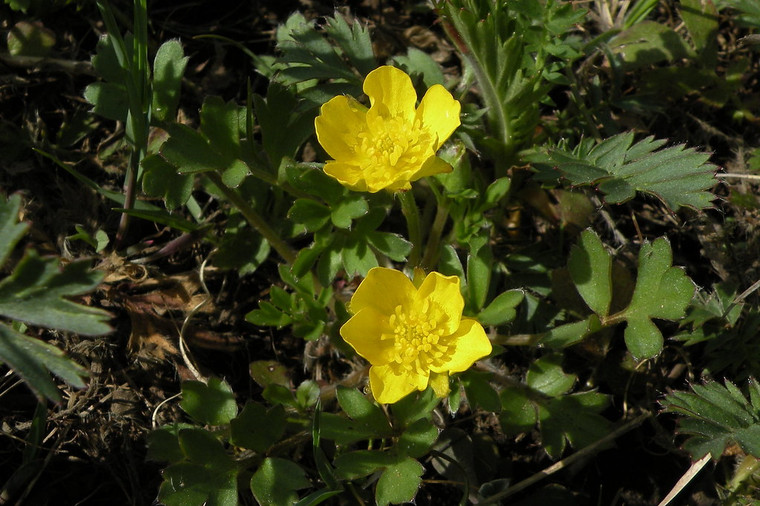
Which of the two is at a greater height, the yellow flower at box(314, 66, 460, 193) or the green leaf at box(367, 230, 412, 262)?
the yellow flower at box(314, 66, 460, 193)

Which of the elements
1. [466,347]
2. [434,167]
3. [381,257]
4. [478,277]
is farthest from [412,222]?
[466,347]

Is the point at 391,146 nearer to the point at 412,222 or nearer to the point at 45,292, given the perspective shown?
the point at 412,222

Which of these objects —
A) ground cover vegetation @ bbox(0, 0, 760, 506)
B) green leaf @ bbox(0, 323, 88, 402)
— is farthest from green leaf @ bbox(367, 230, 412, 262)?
green leaf @ bbox(0, 323, 88, 402)

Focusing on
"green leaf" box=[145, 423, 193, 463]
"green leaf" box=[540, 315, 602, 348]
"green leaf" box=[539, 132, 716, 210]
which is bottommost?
"green leaf" box=[145, 423, 193, 463]

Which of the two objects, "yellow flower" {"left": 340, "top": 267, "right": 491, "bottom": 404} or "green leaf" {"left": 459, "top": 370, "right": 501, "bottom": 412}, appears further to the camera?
"green leaf" {"left": 459, "top": 370, "right": 501, "bottom": 412}

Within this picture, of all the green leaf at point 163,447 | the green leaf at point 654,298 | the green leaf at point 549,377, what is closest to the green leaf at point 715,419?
the green leaf at point 654,298

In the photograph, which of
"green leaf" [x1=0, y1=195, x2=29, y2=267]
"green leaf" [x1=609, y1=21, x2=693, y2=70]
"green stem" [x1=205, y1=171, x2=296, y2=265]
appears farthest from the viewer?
"green leaf" [x1=609, y1=21, x2=693, y2=70]

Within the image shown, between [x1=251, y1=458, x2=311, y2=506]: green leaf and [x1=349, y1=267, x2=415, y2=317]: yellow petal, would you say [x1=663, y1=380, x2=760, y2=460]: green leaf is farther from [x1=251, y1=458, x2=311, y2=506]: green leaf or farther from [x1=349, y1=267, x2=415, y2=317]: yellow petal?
[x1=251, y1=458, x2=311, y2=506]: green leaf
